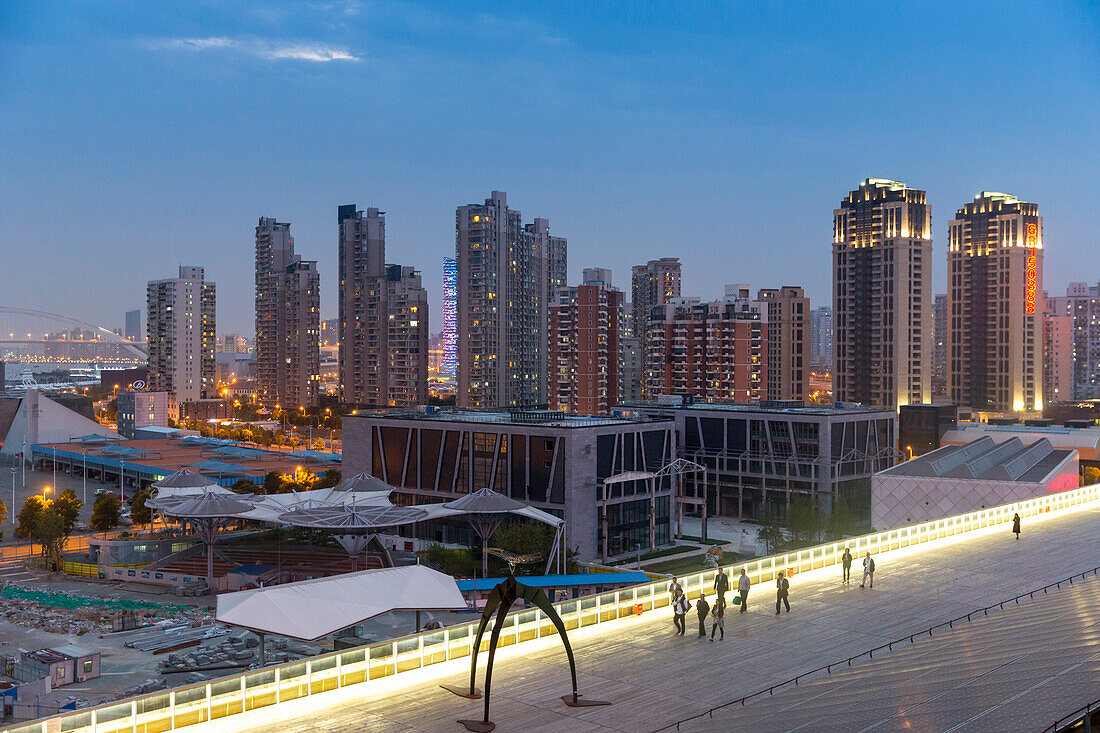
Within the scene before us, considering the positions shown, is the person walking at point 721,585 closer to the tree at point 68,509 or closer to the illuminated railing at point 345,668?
the illuminated railing at point 345,668

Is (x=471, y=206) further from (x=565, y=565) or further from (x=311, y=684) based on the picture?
(x=311, y=684)

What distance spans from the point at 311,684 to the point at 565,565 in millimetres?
32630

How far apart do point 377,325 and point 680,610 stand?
498 ft

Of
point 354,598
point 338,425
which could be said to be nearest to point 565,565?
point 354,598

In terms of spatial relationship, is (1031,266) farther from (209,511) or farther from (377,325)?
(209,511)

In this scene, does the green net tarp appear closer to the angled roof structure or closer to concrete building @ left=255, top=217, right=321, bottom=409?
the angled roof structure

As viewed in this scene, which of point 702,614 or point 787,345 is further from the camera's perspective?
point 787,345

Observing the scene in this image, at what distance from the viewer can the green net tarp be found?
48.6m

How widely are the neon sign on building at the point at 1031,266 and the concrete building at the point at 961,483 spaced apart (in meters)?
75.0

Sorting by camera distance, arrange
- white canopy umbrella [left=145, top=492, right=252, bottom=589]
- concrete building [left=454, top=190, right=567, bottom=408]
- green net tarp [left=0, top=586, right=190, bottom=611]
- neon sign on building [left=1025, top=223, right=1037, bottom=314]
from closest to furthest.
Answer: green net tarp [left=0, top=586, right=190, bottom=611], white canopy umbrella [left=145, top=492, right=252, bottom=589], neon sign on building [left=1025, top=223, right=1037, bottom=314], concrete building [left=454, top=190, right=567, bottom=408]

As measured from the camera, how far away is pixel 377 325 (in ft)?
559

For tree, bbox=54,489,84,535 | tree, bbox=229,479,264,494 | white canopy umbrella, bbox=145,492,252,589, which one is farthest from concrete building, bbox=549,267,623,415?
white canopy umbrella, bbox=145,492,252,589

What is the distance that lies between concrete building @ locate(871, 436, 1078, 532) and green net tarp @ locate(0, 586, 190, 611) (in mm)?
39729

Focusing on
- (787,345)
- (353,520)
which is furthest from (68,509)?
(787,345)
